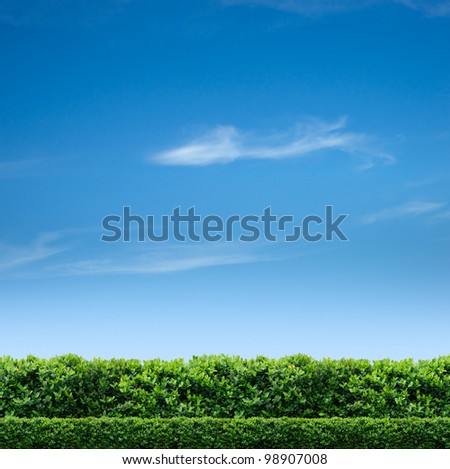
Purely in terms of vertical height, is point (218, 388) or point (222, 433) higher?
point (218, 388)

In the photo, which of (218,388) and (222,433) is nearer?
(222,433)

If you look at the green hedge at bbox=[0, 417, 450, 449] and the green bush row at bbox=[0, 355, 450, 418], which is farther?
the green bush row at bbox=[0, 355, 450, 418]

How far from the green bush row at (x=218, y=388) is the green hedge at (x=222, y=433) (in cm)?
44

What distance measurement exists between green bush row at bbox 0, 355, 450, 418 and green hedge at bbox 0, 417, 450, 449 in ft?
1.45

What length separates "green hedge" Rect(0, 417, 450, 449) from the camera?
11.0 meters

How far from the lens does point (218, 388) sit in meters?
11.8

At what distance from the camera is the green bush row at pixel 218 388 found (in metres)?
11.6

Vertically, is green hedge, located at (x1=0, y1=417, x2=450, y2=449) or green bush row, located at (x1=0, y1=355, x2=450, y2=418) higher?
green bush row, located at (x1=0, y1=355, x2=450, y2=418)

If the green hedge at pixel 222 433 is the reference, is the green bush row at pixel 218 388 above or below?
above

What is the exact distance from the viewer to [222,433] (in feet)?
36.3

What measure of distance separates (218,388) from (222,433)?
35.4 inches
